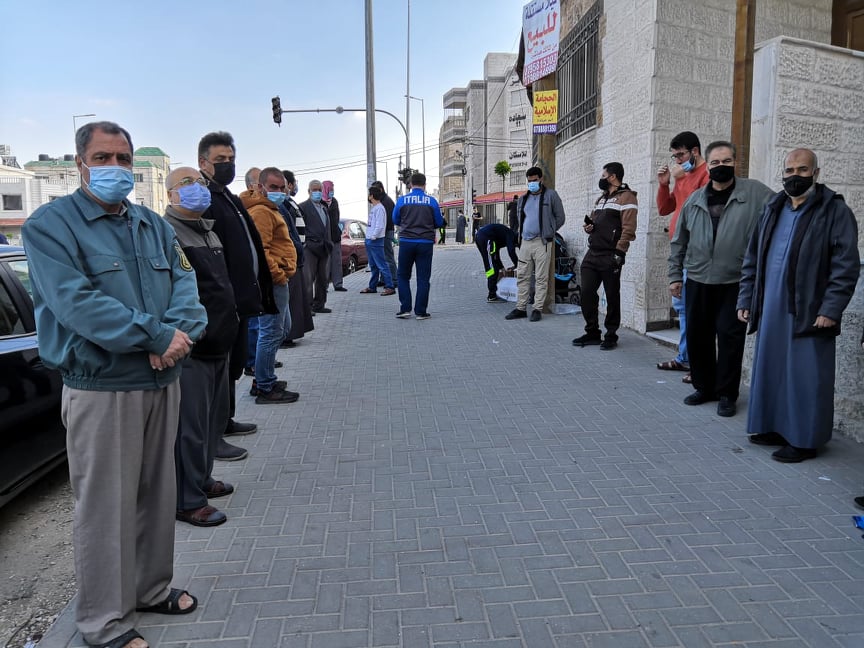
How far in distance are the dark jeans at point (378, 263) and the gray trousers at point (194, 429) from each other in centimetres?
942

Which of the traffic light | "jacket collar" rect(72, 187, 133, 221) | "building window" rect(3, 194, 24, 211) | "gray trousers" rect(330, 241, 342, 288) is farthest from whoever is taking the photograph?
"building window" rect(3, 194, 24, 211)

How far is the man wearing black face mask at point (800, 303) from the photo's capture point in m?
4.42

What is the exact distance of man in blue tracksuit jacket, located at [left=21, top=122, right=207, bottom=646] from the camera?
2.50 meters

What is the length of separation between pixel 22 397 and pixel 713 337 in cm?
502

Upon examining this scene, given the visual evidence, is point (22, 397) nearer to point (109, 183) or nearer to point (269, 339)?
point (109, 183)

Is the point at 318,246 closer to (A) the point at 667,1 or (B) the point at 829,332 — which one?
(A) the point at 667,1

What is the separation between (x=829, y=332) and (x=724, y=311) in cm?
114

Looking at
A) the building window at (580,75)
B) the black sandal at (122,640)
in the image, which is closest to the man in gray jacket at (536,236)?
the building window at (580,75)

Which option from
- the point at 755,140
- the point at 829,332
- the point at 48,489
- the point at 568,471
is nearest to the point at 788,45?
the point at 755,140

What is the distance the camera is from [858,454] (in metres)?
4.71

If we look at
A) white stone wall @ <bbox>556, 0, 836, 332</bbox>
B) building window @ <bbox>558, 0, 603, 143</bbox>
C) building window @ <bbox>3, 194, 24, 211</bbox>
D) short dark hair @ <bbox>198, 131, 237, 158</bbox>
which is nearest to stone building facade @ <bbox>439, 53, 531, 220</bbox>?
building window @ <bbox>3, 194, 24, 211</bbox>

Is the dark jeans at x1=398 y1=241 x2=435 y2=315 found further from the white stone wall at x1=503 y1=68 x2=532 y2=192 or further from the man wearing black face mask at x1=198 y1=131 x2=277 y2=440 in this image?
the white stone wall at x1=503 y1=68 x2=532 y2=192

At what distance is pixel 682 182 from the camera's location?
6809mm

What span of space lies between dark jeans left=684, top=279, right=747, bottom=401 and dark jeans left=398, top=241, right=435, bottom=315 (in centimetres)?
502
